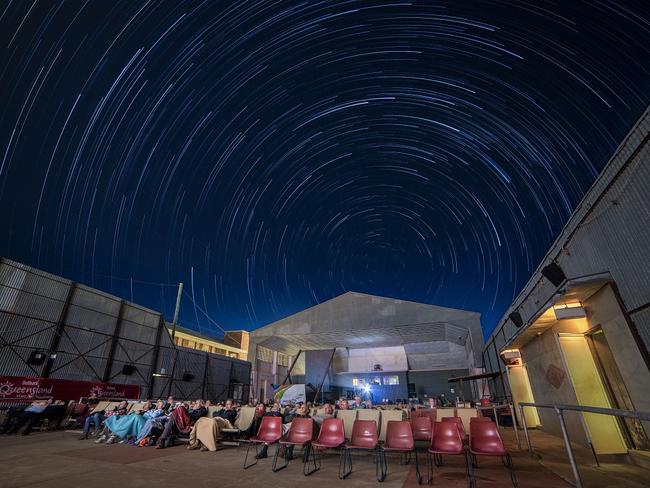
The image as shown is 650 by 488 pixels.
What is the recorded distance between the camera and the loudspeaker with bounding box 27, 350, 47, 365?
1439 cm

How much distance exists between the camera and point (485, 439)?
17.3 feet

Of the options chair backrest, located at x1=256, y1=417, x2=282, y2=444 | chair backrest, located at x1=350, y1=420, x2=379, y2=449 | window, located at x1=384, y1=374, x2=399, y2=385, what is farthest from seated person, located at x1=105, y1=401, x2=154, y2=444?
window, located at x1=384, y1=374, x2=399, y2=385

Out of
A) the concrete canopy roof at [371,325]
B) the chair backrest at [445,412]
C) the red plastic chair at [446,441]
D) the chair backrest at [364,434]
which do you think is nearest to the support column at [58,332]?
the concrete canopy roof at [371,325]

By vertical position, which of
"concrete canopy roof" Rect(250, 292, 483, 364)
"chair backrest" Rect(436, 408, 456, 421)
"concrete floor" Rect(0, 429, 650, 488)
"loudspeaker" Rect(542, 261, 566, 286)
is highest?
"concrete canopy roof" Rect(250, 292, 483, 364)

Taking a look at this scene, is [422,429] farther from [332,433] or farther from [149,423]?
[149,423]

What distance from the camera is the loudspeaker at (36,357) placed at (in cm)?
1439

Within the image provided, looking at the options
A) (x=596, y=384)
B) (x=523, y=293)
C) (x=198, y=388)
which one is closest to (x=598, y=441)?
(x=596, y=384)

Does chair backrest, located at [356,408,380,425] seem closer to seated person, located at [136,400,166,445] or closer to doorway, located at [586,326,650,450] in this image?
doorway, located at [586,326,650,450]

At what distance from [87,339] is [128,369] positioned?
3.18m

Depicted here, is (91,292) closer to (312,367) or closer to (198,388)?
(198,388)

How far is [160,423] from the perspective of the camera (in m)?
8.68

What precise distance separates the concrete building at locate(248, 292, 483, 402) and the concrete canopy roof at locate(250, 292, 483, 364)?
2.6 inches

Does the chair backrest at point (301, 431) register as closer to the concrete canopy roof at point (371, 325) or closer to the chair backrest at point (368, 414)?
the chair backrest at point (368, 414)

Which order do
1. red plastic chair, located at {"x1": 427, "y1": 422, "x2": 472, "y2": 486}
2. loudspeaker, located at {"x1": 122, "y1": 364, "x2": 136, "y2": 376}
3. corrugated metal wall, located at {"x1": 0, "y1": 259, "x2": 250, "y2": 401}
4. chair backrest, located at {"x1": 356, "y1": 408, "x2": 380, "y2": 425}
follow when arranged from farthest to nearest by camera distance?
loudspeaker, located at {"x1": 122, "y1": 364, "x2": 136, "y2": 376} < corrugated metal wall, located at {"x1": 0, "y1": 259, "x2": 250, "y2": 401} < chair backrest, located at {"x1": 356, "y1": 408, "x2": 380, "y2": 425} < red plastic chair, located at {"x1": 427, "y1": 422, "x2": 472, "y2": 486}
